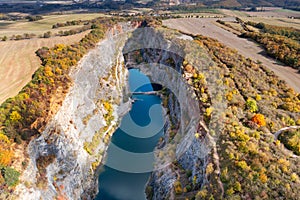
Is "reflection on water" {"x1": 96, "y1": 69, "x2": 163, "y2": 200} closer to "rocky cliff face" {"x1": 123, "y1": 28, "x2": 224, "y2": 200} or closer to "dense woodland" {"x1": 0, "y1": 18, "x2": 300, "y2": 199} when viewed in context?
"rocky cliff face" {"x1": 123, "y1": 28, "x2": 224, "y2": 200}

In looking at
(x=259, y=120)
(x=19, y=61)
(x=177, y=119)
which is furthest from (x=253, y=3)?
(x=19, y=61)

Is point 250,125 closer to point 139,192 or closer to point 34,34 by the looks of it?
point 139,192

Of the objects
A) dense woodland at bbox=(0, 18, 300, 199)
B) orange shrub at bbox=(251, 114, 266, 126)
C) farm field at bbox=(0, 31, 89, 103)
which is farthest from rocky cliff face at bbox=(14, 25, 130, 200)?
orange shrub at bbox=(251, 114, 266, 126)

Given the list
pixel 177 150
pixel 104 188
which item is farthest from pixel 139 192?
pixel 177 150

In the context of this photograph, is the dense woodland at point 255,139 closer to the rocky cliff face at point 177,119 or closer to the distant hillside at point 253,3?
the rocky cliff face at point 177,119

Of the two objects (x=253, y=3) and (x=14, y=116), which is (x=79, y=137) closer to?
(x=14, y=116)
